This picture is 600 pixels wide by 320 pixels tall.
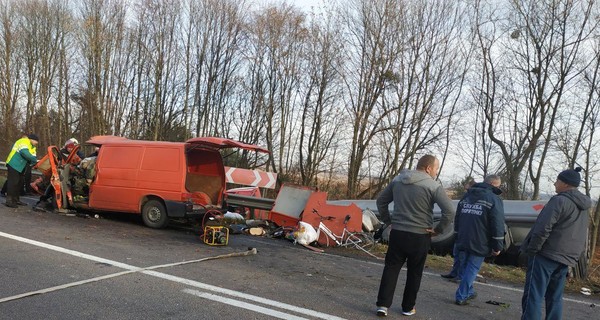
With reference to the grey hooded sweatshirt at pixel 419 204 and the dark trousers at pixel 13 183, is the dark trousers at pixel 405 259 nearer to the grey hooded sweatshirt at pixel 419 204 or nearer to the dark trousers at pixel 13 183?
the grey hooded sweatshirt at pixel 419 204

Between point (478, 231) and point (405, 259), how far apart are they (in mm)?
1412

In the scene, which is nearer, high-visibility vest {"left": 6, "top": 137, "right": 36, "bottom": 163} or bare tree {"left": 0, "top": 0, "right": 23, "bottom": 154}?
high-visibility vest {"left": 6, "top": 137, "right": 36, "bottom": 163}

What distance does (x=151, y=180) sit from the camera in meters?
9.56

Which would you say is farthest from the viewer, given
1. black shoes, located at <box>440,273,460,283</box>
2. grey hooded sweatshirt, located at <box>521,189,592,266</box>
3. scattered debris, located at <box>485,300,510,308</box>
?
black shoes, located at <box>440,273,460,283</box>

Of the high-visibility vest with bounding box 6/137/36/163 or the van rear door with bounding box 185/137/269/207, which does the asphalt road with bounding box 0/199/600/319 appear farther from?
the high-visibility vest with bounding box 6/137/36/163

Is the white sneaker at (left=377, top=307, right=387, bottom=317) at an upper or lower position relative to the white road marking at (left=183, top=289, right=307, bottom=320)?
upper

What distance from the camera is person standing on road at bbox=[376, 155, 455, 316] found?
470 centimetres

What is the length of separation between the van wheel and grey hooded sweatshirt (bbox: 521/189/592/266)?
719 cm

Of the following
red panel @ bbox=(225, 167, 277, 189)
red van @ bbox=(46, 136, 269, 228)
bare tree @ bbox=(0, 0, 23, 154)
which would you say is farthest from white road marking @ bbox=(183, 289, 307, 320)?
bare tree @ bbox=(0, 0, 23, 154)

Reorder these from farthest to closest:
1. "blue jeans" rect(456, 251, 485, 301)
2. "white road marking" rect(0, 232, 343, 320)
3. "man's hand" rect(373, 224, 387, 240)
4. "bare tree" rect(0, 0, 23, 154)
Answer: "bare tree" rect(0, 0, 23, 154)
"man's hand" rect(373, 224, 387, 240)
"blue jeans" rect(456, 251, 485, 301)
"white road marking" rect(0, 232, 343, 320)

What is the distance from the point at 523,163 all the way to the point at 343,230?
15.0 m

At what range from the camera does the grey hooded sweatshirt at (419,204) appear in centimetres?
470

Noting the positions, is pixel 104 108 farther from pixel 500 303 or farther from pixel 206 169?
pixel 500 303

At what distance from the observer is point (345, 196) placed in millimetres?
24141
